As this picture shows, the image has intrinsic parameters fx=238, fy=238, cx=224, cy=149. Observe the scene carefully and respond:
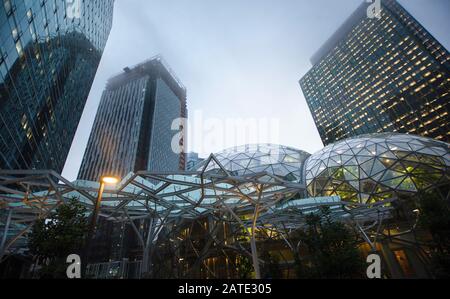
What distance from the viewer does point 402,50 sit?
115938mm

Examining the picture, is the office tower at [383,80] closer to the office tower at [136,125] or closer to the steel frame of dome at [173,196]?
the office tower at [136,125]

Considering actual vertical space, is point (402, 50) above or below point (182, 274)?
above

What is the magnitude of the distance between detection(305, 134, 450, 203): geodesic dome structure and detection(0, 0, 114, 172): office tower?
4005 cm

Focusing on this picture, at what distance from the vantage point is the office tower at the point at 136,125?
116250 millimetres

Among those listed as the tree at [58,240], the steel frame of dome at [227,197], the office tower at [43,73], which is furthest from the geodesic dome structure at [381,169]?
the office tower at [43,73]

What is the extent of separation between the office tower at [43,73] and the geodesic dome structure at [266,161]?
27081mm

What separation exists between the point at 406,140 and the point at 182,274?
3435cm

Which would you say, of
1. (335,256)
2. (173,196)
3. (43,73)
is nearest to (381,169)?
(335,256)

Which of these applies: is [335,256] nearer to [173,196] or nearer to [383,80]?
[173,196]

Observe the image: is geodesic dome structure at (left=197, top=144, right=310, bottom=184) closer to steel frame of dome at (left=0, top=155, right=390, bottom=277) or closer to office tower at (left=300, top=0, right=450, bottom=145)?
steel frame of dome at (left=0, top=155, right=390, bottom=277)

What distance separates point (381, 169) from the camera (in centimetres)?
2962
